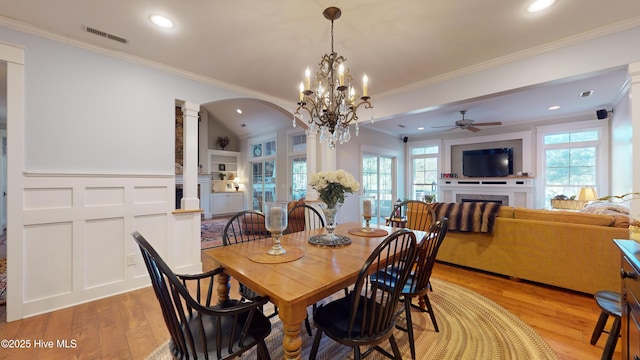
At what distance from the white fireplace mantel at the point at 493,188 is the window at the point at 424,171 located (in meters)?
0.31

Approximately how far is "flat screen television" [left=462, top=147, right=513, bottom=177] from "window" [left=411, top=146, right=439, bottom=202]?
2.46ft

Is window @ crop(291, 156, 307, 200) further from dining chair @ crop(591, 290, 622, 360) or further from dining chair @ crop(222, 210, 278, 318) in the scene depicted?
dining chair @ crop(591, 290, 622, 360)

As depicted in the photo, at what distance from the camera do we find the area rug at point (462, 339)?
174cm

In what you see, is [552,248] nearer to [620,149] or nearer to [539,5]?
[539,5]

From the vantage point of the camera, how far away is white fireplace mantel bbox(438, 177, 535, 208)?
18.7ft

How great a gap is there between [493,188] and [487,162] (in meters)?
0.64

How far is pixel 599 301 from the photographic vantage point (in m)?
1.62

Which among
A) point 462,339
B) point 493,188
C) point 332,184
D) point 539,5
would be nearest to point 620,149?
point 493,188

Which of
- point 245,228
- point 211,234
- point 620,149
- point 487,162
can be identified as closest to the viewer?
point 245,228

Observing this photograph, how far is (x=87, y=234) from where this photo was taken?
2480 millimetres

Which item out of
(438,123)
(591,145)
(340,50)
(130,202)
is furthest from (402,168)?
(130,202)

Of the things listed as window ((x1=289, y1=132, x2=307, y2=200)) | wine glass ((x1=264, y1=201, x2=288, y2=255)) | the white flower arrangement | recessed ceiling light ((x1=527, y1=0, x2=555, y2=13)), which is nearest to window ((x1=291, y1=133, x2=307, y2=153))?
window ((x1=289, y1=132, x2=307, y2=200))

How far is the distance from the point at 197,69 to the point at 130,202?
5.40 feet

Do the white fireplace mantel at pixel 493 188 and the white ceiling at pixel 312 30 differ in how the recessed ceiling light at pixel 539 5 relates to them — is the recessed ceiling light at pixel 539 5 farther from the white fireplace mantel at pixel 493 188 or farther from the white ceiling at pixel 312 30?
the white fireplace mantel at pixel 493 188
